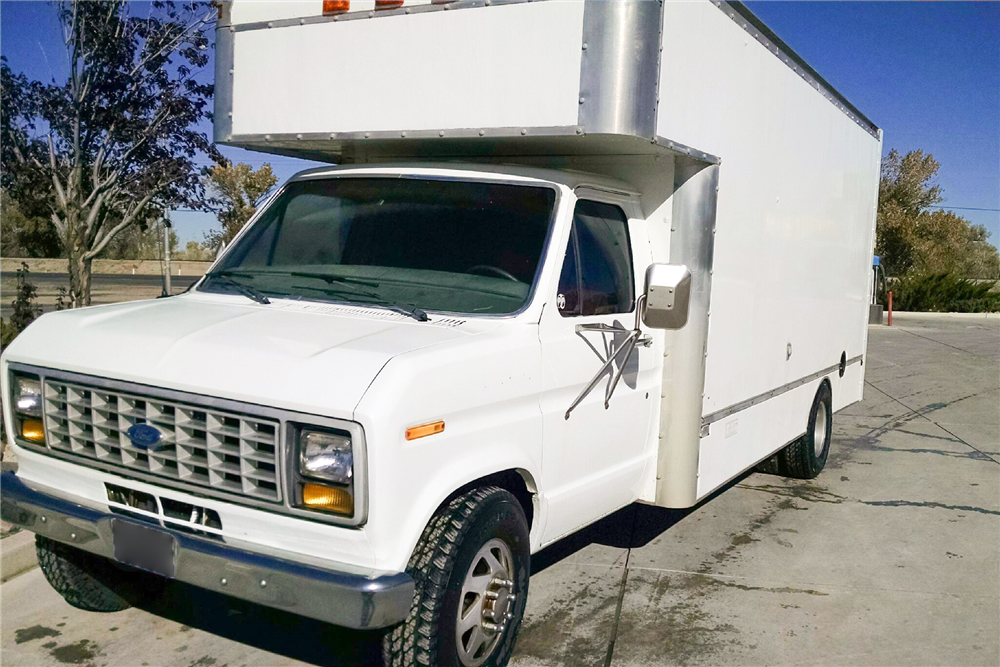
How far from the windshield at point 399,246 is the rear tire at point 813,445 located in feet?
13.6

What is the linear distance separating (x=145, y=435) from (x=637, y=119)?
2.45 meters

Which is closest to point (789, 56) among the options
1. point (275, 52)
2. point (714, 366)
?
point (714, 366)

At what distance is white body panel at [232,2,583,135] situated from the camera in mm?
4293

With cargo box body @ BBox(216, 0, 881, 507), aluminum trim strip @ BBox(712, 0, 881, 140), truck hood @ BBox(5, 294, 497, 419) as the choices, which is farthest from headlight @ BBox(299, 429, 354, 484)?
aluminum trim strip @ BBox(712, 0, 881, 140)

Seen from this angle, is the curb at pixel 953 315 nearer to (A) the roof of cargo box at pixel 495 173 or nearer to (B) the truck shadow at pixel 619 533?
(B) the truck shadow at pixel 619 533

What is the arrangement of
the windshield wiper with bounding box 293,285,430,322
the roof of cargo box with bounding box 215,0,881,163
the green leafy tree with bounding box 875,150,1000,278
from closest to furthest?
the windshield wiper with bounding box 293,285,430,322 < the roof of cargo box with bounding box 215,0,881,163 < the green leafy tree with bounding box 875,150,1000,278

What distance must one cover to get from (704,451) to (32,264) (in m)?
51.9

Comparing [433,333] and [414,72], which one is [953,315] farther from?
[433,333]

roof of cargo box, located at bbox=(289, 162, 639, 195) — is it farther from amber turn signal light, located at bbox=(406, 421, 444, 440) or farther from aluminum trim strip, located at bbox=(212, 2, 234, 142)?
amber turn signal light, located at bbox=(406, 421, 444, 440)

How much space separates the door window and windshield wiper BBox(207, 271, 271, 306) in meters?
1.31

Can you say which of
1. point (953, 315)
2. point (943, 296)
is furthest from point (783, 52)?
point (943, 296)

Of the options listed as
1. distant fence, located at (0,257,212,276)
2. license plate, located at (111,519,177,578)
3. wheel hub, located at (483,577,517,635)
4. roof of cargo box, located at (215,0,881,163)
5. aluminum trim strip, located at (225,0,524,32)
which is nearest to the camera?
license plate, located at (111,519,177,578)

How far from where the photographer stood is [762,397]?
6227 mm

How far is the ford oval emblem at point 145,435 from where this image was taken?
11.3 feet
